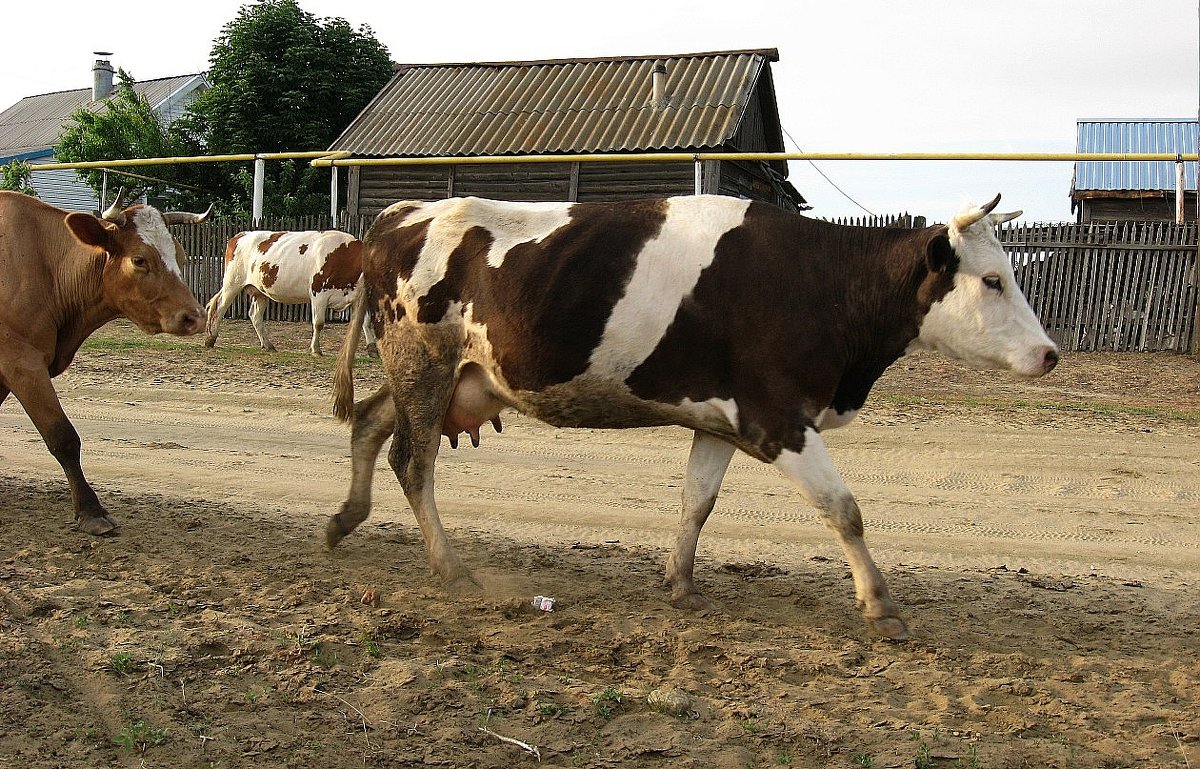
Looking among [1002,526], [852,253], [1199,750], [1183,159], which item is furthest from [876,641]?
[1183,159]

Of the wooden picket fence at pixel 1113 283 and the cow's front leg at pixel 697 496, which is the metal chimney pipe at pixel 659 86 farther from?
the cow's front leg at pixel 697 496

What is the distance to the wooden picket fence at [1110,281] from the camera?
15992 millimetres

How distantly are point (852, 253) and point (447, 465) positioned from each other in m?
4.00

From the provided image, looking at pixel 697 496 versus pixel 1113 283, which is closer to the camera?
pixel 697 496

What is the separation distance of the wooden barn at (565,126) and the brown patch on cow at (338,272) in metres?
6.30

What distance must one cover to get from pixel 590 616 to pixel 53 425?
3161mm

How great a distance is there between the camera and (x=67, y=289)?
20.3ft

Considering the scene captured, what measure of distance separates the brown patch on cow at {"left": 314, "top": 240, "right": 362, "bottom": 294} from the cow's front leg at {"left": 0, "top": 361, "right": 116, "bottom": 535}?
9776 mm

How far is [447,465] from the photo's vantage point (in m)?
7.99

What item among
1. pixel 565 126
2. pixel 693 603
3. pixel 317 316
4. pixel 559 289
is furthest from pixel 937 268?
pixel 565 126

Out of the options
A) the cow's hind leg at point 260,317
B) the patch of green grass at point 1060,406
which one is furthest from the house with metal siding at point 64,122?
the patch of green grass at point 1060,406

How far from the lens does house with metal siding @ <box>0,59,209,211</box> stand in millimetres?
42594

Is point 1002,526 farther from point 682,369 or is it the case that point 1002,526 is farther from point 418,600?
point 418,600

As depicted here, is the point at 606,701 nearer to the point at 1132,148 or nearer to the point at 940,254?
the point at 940,254
